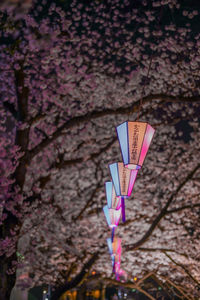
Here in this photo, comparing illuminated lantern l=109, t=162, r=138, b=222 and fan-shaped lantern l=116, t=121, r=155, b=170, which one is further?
illuminated lantern l=109, t=162, r=138, b=222

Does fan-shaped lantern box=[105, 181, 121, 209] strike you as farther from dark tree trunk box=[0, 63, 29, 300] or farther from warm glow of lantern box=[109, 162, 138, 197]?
dark tree trunk box=[0, 63, 29, 300]

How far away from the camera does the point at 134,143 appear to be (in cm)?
590

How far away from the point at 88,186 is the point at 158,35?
22.6 ft

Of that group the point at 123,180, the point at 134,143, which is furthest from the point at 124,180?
the point at 134,143

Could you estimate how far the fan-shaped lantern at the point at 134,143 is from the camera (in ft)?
19.3

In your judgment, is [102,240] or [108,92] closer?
[108,92]

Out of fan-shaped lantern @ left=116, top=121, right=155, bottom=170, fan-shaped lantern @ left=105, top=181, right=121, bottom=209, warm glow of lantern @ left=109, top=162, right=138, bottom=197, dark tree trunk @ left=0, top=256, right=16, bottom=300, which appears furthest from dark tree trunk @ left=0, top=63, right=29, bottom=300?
fan-shaped lantern @ left=116, top=121, right=155, bottom=170

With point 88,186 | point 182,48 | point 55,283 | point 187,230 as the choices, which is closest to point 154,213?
point 187,230

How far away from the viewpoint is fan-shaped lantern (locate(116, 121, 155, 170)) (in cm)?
589

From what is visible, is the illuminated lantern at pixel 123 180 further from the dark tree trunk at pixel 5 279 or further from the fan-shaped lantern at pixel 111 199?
the dark tree trunk at pixel 5 279

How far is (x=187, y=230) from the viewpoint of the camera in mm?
15414

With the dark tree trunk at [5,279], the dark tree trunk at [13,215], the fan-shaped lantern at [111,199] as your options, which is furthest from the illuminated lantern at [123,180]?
the dark tree trunk at [5,279]

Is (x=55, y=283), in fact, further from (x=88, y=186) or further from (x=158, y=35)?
(x=158, y=35)

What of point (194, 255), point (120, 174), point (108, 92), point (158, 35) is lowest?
point (194, 255)
